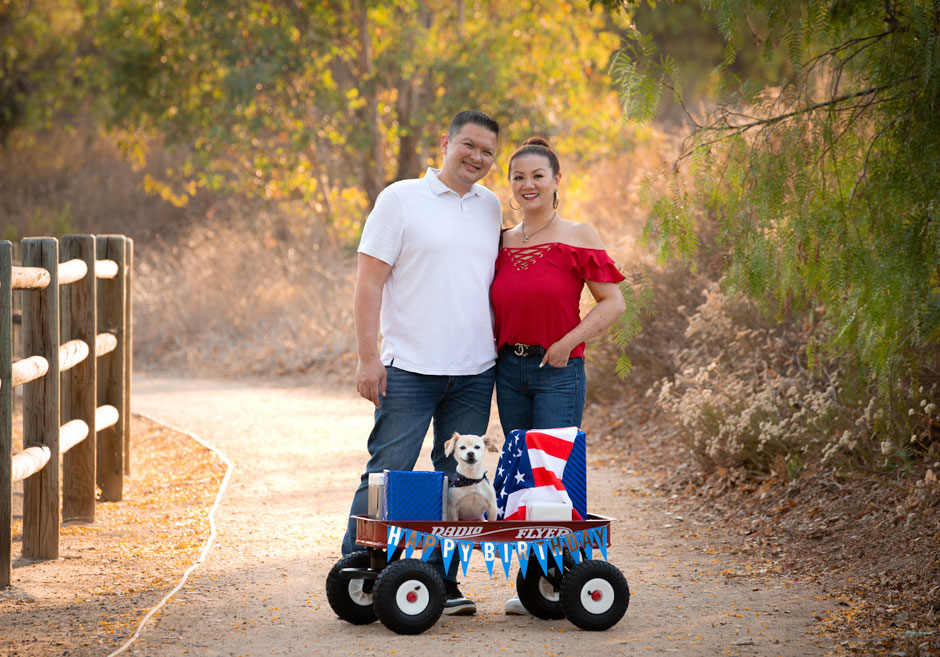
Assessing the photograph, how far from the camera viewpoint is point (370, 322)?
4.29m

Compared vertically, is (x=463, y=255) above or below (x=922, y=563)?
above

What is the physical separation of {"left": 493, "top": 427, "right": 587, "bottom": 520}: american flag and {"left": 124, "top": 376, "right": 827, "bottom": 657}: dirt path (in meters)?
0.54

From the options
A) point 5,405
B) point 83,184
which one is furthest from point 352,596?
point 83,184

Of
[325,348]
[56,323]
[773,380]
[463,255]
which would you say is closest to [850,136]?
[463,255]

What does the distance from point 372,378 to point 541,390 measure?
27.4 inches

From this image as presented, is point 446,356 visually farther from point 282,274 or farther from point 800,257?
point 282,274

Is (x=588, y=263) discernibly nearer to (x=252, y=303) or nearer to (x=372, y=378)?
(x=372, y=378)

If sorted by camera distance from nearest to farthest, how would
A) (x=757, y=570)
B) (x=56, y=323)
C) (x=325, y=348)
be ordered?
(x=757, y=570)
(x=56, y=323)
(x=325, y=348)

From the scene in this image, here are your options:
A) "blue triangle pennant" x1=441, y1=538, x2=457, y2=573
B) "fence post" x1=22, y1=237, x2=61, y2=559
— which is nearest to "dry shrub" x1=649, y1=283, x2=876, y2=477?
"blue triangle pennant" x1=441, y1=538, x2=457, y2=573

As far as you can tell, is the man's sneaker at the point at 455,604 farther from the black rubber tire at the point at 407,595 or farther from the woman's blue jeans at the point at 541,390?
the woman's blue jeans at the point at 541,390

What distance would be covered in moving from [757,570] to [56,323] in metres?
3.97

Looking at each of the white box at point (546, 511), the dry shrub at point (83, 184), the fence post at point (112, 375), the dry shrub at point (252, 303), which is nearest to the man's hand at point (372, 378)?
the white box at point (546, 511)

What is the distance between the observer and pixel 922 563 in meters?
4.99

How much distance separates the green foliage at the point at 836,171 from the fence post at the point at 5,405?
122 inches
